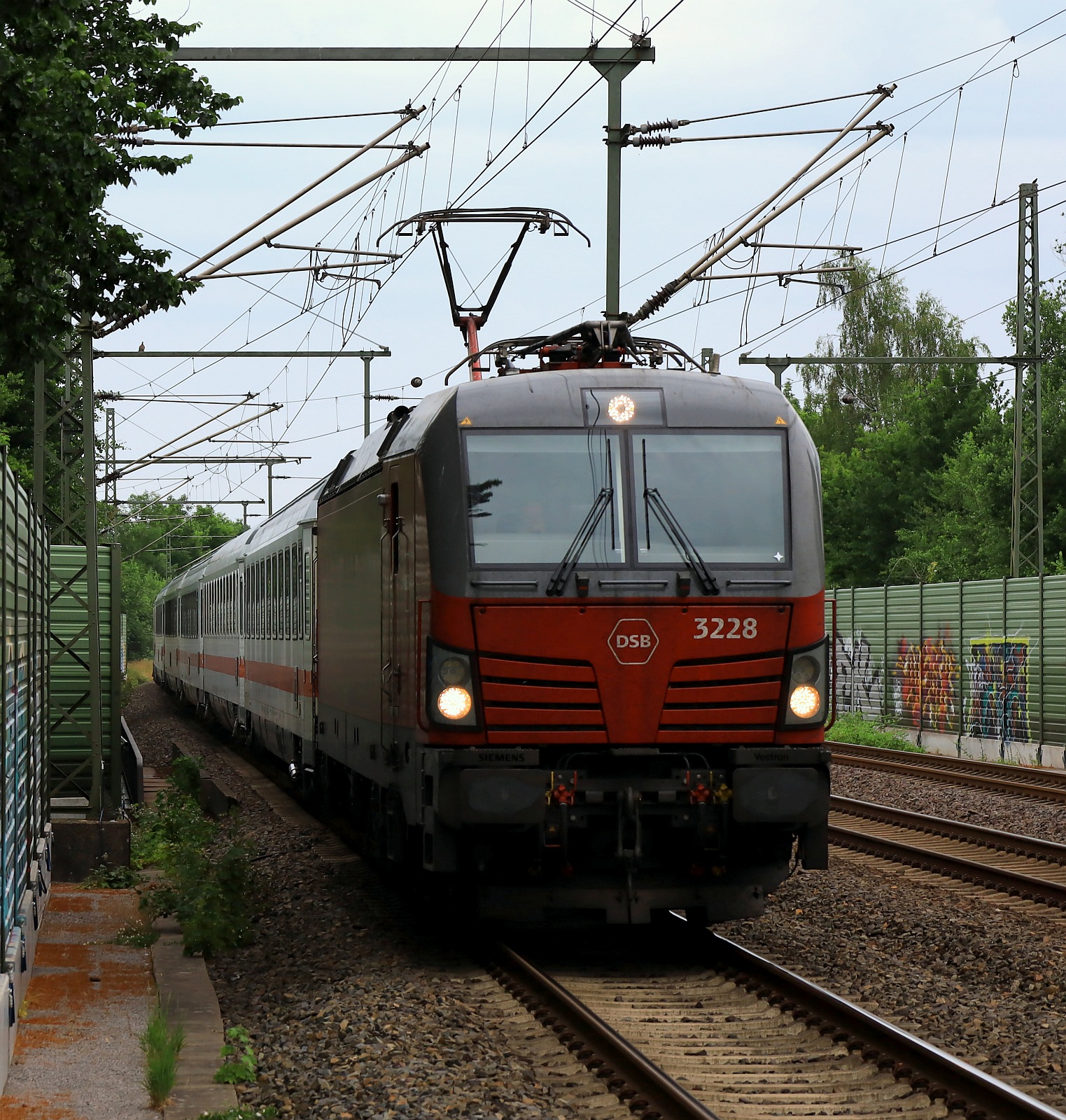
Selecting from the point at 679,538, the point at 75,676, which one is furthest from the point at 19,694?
the point at 75,676

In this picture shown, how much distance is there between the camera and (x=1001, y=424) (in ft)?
159

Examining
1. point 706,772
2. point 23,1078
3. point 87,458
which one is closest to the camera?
point 23,1078

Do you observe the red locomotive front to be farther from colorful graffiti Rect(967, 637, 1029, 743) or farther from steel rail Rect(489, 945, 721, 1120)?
colorful graffiti Rect(967, 637, 1029, 743)

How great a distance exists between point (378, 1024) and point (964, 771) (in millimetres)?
16137

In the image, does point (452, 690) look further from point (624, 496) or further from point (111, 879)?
point (111, 879)

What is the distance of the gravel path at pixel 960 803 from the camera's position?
15.9 meters

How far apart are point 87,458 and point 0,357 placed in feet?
6.62

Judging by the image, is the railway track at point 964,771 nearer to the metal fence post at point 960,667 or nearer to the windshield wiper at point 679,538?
the metal fence post at point 960,667

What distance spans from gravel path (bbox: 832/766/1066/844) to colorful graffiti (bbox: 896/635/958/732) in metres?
5.11

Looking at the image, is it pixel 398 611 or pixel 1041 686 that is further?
pixel 1041 686

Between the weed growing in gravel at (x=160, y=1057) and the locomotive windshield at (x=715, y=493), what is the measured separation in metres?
3.48

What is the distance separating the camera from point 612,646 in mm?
8773

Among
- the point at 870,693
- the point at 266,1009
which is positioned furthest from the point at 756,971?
the point at 870,693

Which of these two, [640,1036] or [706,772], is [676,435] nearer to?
[706,772]
